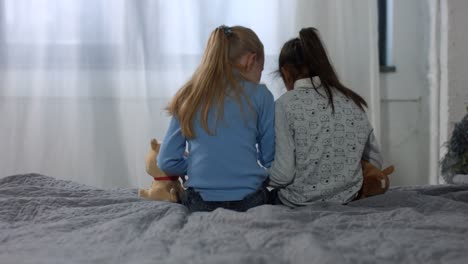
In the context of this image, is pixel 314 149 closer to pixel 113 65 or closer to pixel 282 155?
pixel 282 155

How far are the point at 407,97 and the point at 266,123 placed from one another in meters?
1.21

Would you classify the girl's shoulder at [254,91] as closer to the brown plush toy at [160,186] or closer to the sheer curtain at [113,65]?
the brown plush toy at [160,186]

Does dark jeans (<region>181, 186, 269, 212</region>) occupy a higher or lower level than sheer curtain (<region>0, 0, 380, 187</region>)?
lower

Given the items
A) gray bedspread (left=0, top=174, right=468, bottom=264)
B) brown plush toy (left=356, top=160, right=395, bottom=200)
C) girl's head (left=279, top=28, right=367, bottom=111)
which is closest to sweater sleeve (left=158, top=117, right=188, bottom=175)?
gray bedspread (left=0, top=174, right=468, bottom=264)

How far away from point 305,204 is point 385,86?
1.19 metres

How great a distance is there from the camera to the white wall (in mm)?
2430

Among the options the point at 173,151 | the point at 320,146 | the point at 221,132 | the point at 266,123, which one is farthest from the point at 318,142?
the point at 173,151

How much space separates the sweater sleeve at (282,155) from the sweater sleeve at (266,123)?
0.02 m

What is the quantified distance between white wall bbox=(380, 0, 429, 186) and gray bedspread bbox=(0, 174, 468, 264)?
948 mm

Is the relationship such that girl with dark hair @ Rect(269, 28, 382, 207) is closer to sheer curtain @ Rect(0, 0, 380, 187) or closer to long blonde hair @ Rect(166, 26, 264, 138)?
long blonde hair @ Rect(166, 26, 264, 138)

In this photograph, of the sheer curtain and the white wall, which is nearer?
the sheer curtain

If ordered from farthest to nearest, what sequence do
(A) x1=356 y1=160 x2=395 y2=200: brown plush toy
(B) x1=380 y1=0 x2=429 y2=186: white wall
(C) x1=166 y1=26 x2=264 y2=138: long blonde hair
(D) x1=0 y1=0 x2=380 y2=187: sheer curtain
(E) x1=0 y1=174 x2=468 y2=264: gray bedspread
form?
1. (B) x1=380 y1=0 x2=429 y2=186: white wall
2. (D) x1=0 y1=0 x2=380 y2=187: sheer curtain
3. (A) x1=356 y1=160 x2=395 y2=200: brown plush toy
4. (C) x1=166 y1=26 x2=264 y2=138: long blonde hair
5. (E) x1=0 y1=174 x2=468 y2=264: gray bedspread

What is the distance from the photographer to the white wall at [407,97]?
7.97 ft

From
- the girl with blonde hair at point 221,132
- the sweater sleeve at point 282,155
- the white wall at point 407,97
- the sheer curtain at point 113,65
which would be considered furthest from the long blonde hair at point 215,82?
the white wall at point 407,97
